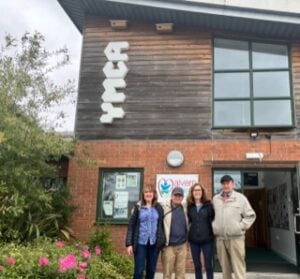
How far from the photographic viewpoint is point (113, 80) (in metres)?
10.1

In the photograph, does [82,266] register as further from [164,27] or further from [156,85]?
[164,27]

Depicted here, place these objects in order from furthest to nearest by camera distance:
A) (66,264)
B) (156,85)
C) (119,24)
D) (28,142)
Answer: (119,24) → (156,85) → (28,142) → (66,264)

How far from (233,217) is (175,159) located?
142 inches

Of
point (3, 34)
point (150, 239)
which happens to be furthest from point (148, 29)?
point (150, 239)

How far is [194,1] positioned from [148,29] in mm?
1440

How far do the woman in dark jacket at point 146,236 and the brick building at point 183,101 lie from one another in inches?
127

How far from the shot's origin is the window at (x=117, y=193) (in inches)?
368

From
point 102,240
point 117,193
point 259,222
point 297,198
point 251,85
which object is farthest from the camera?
point 259,222

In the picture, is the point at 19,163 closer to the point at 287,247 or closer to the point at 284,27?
the point at 284,27

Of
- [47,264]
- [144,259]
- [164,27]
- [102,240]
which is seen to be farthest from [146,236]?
[164,27]

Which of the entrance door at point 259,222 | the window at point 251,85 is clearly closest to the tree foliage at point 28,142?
the window at point 251,85

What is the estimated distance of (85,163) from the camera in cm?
932

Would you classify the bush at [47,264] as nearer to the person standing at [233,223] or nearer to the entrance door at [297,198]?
the person standing at [233,223]

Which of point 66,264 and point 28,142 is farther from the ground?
point 28,142
